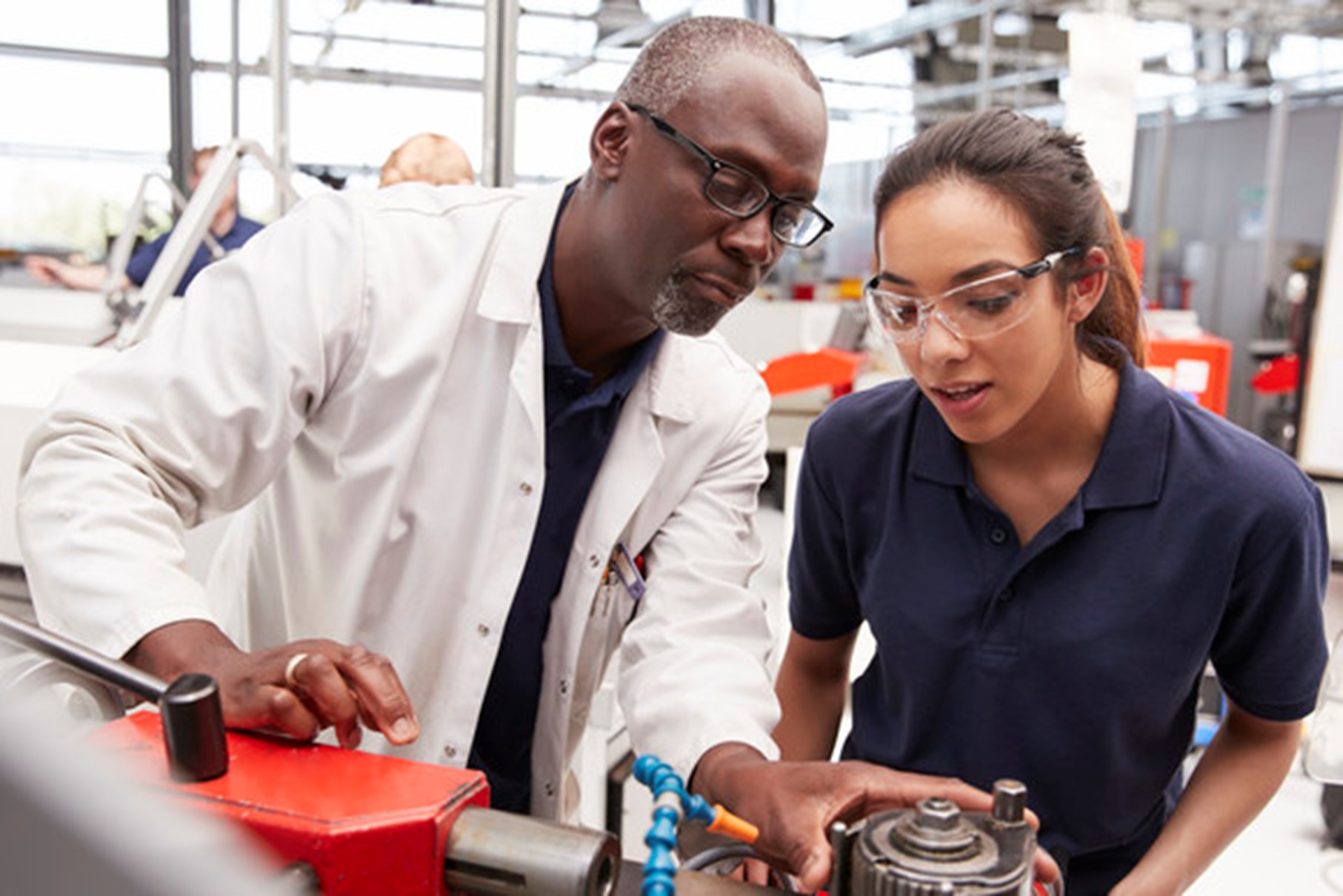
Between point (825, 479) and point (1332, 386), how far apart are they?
1.64m

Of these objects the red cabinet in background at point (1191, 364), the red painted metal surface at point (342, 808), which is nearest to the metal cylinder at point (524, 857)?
the red painted metal surface at point (342, 808)

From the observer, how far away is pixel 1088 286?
1180 millimetres

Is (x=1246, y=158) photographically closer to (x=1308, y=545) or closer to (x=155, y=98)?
(x=155, y=98)

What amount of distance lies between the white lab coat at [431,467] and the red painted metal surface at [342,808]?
0.38 m

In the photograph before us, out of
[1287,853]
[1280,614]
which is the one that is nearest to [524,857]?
[1280,614]

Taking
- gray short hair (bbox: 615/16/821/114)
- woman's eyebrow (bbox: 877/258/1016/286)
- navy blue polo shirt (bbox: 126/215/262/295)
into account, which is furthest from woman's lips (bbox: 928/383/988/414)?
navy blue polo shirt (bbox: 126/215/262/295)

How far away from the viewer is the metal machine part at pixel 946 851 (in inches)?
25.4

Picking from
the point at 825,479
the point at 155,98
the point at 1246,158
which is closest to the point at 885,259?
the point at 825,479

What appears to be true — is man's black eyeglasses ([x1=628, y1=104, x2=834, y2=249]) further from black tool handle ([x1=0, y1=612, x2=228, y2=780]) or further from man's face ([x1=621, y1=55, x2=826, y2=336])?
black tool handle ([x1=0, y1=612, x2=228, y2=780])

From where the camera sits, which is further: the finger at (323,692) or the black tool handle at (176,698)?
the finger at (323,692)

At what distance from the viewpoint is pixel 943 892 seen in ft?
2.08

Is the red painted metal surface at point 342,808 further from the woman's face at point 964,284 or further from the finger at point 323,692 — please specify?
the woman's face at point 964,284

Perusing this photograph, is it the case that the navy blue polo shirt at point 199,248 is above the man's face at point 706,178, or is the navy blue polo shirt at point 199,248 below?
below

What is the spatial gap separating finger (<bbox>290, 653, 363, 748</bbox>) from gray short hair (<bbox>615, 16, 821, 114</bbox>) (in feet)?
2.19
